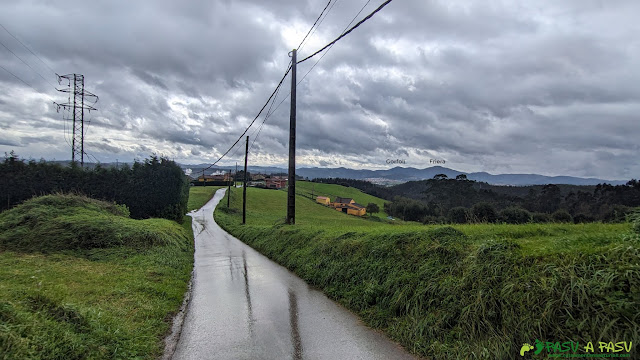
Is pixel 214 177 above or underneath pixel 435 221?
above

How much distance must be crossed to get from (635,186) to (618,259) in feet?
83.1

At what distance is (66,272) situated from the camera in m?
7.98

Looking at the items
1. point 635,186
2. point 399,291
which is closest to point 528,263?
point 399,291

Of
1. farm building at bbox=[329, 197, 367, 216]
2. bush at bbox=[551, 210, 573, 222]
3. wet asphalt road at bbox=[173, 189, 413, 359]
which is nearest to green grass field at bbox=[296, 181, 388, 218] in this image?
farm building at bbox=[329, 197, 367, 216]

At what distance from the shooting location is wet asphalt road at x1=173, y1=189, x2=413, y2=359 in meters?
4.43

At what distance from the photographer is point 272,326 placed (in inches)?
212

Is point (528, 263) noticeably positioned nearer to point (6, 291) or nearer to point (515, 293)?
point (515, 293)

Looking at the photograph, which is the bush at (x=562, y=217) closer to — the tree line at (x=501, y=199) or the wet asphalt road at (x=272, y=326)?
the tree line at (x=501, y=199)

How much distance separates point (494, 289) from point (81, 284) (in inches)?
314

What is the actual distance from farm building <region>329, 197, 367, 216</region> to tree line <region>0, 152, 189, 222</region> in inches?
1565

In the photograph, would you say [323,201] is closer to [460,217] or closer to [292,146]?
[460,217]

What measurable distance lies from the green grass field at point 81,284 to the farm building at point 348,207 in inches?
2210

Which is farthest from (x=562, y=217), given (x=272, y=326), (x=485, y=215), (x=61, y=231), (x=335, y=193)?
(x=335, y=193)

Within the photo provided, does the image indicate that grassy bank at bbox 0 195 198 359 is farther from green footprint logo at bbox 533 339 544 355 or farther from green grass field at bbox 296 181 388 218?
green grass field at bbox 296 181 388 218
